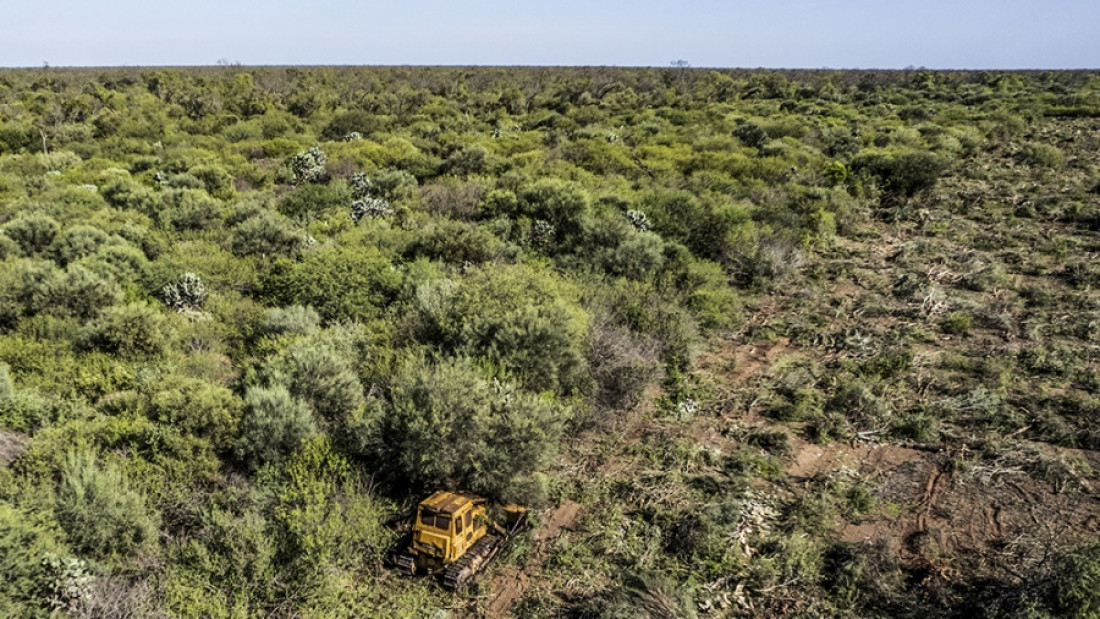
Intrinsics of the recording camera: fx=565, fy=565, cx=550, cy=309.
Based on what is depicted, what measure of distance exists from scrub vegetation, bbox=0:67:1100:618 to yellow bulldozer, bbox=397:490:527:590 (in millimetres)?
337

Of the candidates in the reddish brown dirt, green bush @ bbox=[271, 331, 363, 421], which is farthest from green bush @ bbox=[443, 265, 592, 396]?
the reddish brown dirt

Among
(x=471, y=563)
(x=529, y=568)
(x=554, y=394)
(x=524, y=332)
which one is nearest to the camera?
(x=471, y=563)

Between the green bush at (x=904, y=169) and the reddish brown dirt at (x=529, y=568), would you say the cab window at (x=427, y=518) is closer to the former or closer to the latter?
the reddish brown dirt at (x=529, y=568)

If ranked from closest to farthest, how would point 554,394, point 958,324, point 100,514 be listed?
point 100,514, point 554,394, point 958,324

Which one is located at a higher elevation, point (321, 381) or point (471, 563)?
point (321, 381)

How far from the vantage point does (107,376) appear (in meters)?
12.9

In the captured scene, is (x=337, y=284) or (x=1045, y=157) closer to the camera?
(x=337, y=284)

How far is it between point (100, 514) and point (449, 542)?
5279 millimetres

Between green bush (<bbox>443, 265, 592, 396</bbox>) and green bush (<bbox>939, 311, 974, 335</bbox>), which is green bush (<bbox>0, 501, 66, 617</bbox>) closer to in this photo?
green bush (<bbox>443, 265, 592, 396</bbox>)

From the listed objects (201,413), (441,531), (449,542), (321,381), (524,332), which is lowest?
(449,542)

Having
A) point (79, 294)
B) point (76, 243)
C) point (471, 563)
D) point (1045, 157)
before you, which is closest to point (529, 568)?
point (471, 563)

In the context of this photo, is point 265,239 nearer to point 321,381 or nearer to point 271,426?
point 321,381

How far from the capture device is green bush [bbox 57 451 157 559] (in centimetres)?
848

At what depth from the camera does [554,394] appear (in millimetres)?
13602
